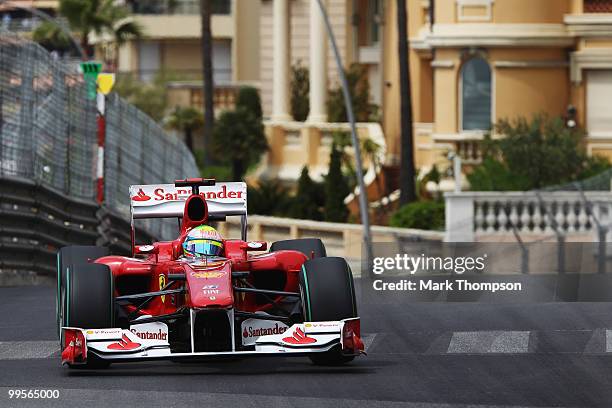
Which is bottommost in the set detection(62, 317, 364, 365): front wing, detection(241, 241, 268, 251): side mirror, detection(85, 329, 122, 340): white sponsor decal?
detection(62, 317, 364, 365): front wing

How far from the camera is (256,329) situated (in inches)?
652

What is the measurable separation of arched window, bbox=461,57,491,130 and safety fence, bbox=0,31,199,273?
12.7 m

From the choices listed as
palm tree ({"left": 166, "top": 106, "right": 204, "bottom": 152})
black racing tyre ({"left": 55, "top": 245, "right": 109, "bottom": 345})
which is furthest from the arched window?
black racing tyre ({"left": 55, "top": 245, "right": 109, "bottom": 345})

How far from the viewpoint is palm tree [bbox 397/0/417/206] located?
50312 millimetres

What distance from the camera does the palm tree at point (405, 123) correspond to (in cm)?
5031

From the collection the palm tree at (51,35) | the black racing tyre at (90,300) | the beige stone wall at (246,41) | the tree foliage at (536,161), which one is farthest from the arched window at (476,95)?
the palm tree at (51,35)

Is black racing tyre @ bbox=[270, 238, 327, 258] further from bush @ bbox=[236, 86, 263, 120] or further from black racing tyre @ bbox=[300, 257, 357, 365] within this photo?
bush @ bbox=[236, 86, 263, 120]

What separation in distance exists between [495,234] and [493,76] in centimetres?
1008

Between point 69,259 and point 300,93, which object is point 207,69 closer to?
point 300,93

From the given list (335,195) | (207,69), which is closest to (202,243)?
(335,195)

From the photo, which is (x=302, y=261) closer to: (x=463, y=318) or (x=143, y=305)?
(x=143, y=305)

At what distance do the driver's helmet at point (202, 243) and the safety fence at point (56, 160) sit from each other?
1276cm

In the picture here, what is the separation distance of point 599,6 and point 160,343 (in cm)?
3269

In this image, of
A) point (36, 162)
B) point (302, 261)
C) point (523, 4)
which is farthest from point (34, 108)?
point (523, 4)
